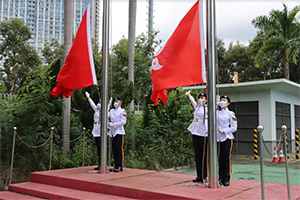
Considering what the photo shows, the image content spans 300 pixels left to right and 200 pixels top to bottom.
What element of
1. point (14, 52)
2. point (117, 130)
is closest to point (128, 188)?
point (117, 130)

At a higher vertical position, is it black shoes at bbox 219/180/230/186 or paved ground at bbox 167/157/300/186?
black shoes at bbox 219/180/230/186

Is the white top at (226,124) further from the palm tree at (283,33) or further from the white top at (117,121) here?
the palm tree at (283,33)

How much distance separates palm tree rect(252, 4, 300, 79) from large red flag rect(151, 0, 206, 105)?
17487 mm

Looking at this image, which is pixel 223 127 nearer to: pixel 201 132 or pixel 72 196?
pixel 201 132

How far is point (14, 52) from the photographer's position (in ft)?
83.0

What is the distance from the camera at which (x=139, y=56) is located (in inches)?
870

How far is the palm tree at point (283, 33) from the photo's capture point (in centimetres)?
2150

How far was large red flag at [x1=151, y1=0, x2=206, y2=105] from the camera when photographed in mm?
5801

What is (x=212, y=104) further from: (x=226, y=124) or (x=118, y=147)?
(x=118, y=147)

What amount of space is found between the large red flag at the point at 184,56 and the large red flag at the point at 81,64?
218 centimetres

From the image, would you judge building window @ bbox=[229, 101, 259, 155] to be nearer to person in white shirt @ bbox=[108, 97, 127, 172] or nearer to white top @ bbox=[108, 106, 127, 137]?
person in white shirt @ bbox=[108, 97, 127, 172]

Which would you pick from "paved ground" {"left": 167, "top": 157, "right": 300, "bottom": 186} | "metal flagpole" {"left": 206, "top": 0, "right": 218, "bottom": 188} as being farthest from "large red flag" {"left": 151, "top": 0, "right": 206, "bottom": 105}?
"paved ground" {"left": 167, "top": 157, "right": 300, "bottom": 186}

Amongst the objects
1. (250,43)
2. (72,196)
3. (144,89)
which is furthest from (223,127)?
(250,43)

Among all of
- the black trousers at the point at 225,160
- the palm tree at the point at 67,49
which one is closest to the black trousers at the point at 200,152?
the black trousers at the point at 225,160
